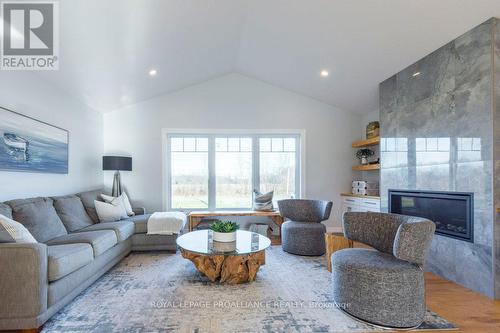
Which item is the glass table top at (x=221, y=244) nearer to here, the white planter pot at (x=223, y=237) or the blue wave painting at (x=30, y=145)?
the white planter pot at (x=223, y=237)

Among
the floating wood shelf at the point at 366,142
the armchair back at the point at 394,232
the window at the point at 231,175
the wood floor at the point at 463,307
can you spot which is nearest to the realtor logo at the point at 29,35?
the window at the point at 231,175

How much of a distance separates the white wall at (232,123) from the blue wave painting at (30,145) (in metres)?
1.36

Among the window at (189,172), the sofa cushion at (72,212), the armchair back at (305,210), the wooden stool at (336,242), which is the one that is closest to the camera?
the wooden stool at (336,242)

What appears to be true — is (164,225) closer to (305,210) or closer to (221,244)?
(221,244)

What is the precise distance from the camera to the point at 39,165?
3.20 metres

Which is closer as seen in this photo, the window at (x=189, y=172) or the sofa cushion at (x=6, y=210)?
the sofa cushion at (x=6, y=210)

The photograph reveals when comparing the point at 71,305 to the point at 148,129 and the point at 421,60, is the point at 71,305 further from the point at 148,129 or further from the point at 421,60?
the point at 421,60

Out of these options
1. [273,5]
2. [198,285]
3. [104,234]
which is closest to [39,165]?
[104,234]

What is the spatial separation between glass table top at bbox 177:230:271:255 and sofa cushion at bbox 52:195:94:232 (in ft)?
4.49

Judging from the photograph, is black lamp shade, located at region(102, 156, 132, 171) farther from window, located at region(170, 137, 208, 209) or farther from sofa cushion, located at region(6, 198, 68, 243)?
sofa cushion, located at region(6, 198, 68, 243)

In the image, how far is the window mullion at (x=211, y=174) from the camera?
5.24 m

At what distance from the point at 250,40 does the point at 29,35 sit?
8.59 feet

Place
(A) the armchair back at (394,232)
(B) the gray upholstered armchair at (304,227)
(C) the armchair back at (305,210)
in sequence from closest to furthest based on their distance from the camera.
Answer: (A) the armchair back at (394,232) < (B) the gray upholstered armchair at (304,227) < (C) the armchair back at (305,210)

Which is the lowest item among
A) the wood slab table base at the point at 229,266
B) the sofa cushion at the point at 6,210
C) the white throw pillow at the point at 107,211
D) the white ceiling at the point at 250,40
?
the wood slab table base at the point at 229,266
